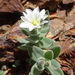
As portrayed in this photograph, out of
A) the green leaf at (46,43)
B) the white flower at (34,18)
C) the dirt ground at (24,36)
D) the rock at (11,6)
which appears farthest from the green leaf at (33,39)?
the rock at (11,6)

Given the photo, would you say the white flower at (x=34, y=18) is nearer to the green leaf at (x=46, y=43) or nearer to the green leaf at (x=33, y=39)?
the green leaf at (x=33, y=39)

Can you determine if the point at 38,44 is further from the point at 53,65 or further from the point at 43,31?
the point at 53,65

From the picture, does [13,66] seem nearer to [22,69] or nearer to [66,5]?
[22,69]

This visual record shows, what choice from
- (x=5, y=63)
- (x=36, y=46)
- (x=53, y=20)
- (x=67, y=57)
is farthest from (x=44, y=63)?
(x=53, y=20)

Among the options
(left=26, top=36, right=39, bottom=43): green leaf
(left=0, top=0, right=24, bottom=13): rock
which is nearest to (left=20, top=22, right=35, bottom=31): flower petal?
(left=26, top=36, right=39, bottom=43): green leaf

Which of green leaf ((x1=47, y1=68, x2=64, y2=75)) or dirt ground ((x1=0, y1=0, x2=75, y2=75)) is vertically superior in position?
dirt ground ((x1=0, y1=0, x2=75, y2=75))

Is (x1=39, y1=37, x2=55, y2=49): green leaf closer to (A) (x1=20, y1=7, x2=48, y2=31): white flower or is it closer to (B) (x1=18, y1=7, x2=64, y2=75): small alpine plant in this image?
(B) (x1=18, y1=7, x2=64, y2=75): small alpine plant

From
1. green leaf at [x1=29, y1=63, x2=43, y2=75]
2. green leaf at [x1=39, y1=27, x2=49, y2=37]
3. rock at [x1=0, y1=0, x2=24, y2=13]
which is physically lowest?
green leaf at [x1=29, y1=63, x2=43, y2=75]
